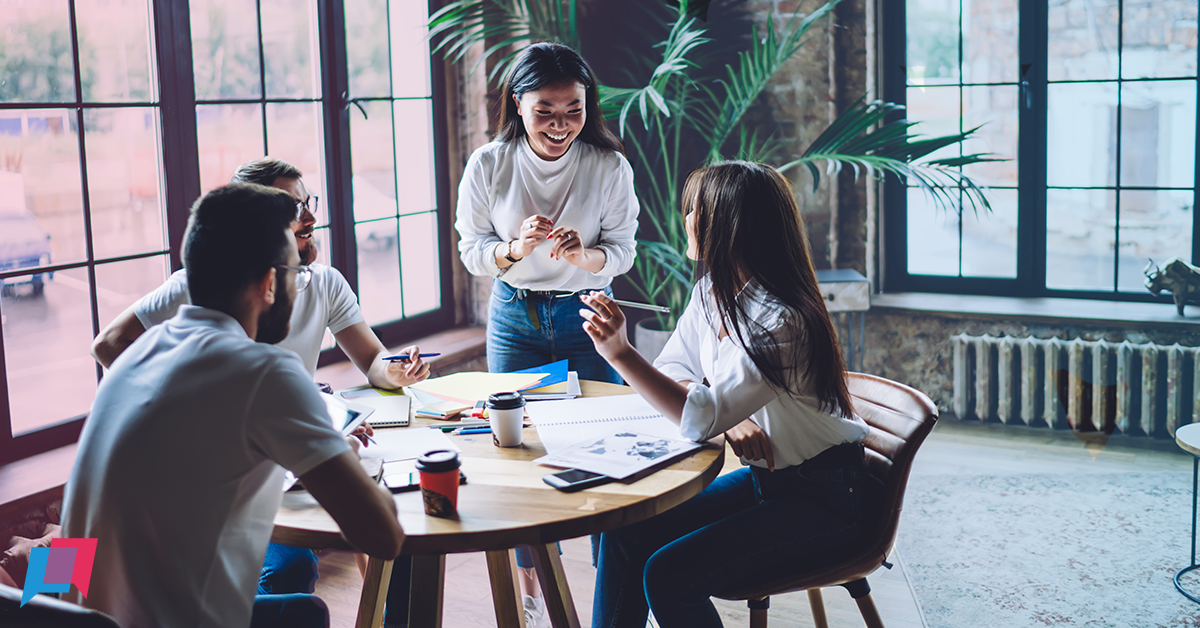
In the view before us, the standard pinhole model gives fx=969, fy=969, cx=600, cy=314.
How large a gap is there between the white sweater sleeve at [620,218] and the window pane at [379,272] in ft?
5.05

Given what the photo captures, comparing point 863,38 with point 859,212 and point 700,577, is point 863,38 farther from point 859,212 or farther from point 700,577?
point 700,577

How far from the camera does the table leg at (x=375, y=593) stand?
1762 millimetres

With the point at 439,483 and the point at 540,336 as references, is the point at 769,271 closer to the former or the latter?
the point at 439,483

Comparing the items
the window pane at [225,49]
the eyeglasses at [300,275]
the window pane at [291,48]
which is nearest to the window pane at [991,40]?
the window pane at [291,48]

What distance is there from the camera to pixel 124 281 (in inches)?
114

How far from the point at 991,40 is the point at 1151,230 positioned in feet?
3.67

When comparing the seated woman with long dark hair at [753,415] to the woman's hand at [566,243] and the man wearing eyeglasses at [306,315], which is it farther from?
the man wearing eyeglasses at [306,315]

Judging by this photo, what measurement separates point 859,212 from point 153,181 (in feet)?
10.1

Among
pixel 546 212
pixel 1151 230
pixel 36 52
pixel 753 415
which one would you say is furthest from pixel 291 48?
pixel 1151 230

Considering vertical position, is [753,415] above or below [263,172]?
below

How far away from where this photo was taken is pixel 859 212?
15.2 feet

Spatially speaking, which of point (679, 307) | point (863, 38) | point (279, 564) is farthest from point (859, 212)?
point (279, 564)

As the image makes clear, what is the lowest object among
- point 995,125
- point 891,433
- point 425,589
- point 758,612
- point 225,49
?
point 758,612

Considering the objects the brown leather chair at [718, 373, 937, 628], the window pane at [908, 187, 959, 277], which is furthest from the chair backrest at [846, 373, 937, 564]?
the window pane at [908, 187, 959, 277]
